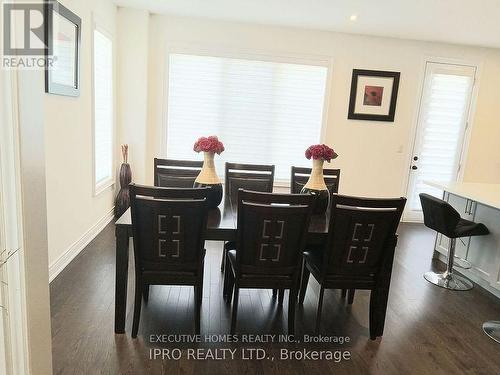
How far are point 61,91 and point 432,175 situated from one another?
16.4 feet

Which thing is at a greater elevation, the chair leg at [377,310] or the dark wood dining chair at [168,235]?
the dark wood dining chair at [168,235]

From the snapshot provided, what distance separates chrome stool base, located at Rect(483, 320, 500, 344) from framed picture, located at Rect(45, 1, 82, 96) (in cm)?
366

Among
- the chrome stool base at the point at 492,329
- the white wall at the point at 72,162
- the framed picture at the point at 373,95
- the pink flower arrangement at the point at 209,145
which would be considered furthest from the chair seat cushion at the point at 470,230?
the white wall at the point at 72,162

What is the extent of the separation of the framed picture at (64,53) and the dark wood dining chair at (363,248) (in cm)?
226

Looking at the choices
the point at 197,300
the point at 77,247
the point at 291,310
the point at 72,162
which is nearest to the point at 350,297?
the point at 291,310

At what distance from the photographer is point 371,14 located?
396 cm

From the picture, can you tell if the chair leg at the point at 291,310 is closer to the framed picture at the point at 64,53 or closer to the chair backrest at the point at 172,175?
the chair backrest at the point at 172,175

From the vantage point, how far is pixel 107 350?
2.15m

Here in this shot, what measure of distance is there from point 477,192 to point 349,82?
7.70 ft

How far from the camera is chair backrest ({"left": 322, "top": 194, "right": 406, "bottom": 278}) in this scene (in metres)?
2.16

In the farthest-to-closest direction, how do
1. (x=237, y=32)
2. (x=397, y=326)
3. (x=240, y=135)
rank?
(x=240, y=135)
(x=237, y=32)
(x=397, y=326)

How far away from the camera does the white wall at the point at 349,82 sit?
15.4 ft

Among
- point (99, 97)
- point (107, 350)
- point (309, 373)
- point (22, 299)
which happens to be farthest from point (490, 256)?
point (99, 97)

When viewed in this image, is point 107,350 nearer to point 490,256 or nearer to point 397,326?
point 397,326
